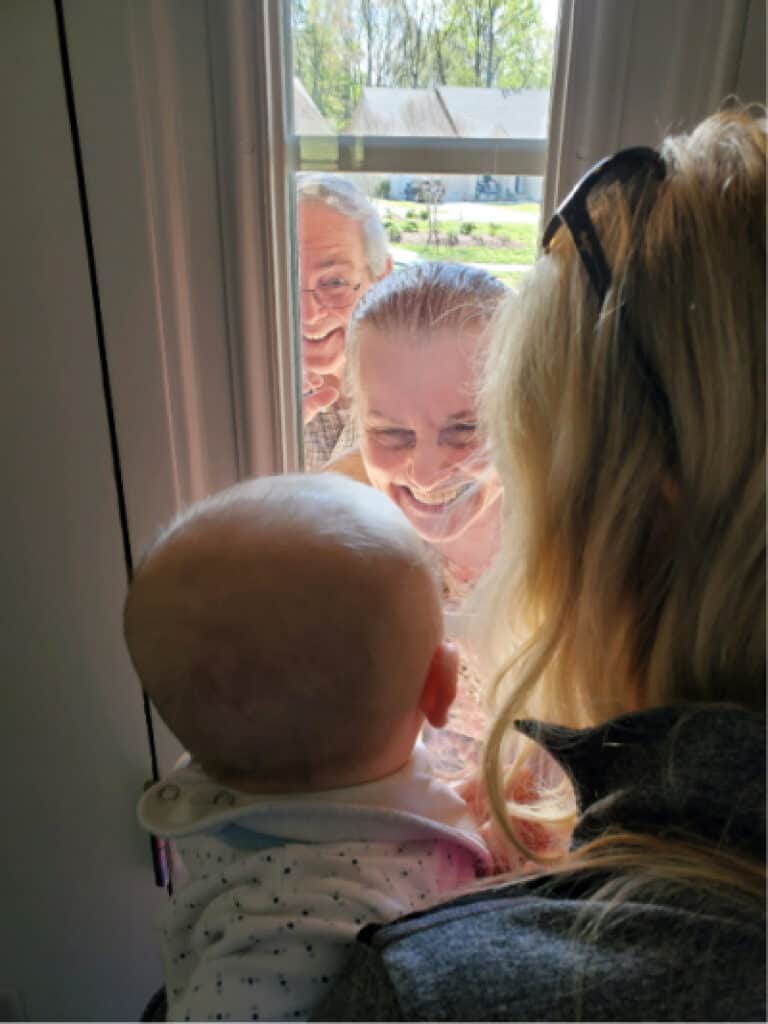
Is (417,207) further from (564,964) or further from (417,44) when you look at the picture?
(564,964)

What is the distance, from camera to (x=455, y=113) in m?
0.77

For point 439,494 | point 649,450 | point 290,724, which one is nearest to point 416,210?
point 439,494

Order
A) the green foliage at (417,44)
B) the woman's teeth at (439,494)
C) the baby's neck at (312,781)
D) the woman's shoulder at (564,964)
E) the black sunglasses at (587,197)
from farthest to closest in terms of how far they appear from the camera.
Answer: the woman's teeth at (439,494) < the green foliage at (417,44) < the baby's neck at (312,781) < the black sunglasses at (587,197) < the woman's shoulder at (564,964)

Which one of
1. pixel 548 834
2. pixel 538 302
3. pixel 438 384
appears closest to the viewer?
pixel 538 302

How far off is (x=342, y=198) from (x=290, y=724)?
59cm

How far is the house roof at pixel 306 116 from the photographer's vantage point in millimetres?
779

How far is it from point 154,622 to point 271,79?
573 millimetres

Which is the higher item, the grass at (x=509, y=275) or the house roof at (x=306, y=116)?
the house roof at (x=306, y=116)

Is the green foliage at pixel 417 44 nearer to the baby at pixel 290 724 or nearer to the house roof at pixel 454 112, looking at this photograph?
the house roof at pixel 454 112

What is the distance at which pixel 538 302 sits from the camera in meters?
0.55

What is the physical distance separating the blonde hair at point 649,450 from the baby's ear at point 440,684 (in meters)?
0.05

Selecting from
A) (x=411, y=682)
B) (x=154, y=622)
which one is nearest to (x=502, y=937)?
(x=411, y=682)

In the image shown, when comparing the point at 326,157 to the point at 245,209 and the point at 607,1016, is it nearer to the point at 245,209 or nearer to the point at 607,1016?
the point at 245,209

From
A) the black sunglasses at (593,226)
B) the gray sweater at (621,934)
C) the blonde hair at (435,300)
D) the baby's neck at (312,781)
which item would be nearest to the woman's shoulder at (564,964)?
the gray sweater at (621,934)
